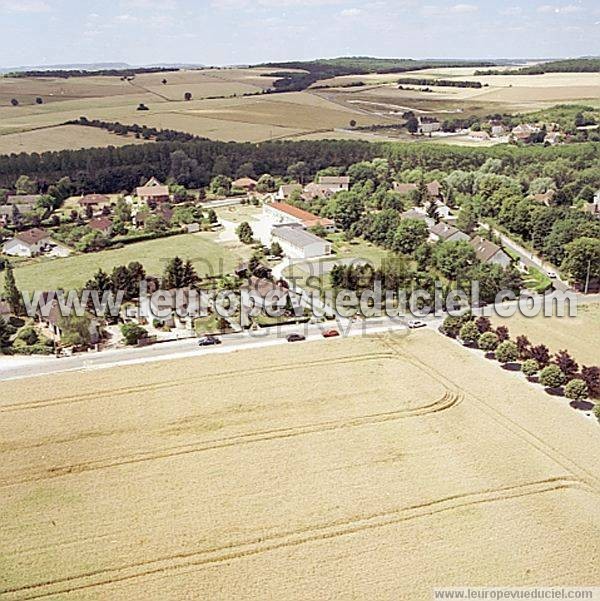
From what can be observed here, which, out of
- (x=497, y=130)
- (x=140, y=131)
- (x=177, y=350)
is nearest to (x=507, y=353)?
(x=177, y=350)

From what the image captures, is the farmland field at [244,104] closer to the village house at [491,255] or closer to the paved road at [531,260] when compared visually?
the paved road at [531,260]

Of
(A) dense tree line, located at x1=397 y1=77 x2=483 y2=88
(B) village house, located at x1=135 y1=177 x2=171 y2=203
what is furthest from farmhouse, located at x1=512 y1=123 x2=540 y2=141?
(B) village house, located at x1=135 y1=177 x2=171 y2=203

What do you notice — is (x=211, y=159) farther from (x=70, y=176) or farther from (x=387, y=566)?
(x=387, y=566)

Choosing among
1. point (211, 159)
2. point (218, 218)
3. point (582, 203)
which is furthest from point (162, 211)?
point (582, 203)

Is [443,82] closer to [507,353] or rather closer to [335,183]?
[335,183]

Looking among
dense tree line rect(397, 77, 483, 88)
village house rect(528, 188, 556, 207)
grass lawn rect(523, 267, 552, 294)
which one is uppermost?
dense tree line rect(397, 77, 483, 88)

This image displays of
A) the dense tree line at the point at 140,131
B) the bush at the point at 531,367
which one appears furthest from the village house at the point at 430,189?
the bush at the point at 531,367

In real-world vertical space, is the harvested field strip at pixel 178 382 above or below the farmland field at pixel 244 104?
below

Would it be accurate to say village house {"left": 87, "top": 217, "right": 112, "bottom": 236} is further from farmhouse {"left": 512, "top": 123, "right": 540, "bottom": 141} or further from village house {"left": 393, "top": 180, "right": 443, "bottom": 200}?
farmhouse {"left": 512, "top": 123, "right": 540, "bottom": 141}
